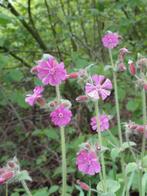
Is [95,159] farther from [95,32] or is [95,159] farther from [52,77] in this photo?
[95,32]

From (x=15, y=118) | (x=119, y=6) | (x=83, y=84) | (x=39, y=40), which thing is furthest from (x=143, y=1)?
(x=83, y=84)

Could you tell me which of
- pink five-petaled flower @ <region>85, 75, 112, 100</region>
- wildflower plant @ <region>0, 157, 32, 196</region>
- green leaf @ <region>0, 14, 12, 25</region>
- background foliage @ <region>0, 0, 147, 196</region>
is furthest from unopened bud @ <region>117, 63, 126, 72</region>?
background foliage @ <region>0, 0, 147, 196</region>

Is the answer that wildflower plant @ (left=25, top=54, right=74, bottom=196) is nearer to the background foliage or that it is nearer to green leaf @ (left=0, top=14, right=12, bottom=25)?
green leaf @ (left=0, top=14, right=12, bottom=25)

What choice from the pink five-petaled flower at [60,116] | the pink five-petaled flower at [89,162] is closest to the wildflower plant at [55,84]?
the pink five-petaled flower at [60,116]

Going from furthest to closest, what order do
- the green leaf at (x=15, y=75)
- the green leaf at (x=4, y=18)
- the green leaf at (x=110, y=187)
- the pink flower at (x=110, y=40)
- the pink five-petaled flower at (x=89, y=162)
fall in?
the green leaf at (x=15, y=75), the green leaf at (x=4, y=18), the pink flower at (x=110, y=40), the green leaf at (x=110, y=187), the pink five-petaled flower at (x=89, y=162)

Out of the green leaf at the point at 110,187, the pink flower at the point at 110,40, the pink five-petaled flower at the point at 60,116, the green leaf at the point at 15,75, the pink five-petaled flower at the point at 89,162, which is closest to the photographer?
the pink five-petaled flower at the point at 60,116

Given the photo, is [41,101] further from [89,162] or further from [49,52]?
[49,52]

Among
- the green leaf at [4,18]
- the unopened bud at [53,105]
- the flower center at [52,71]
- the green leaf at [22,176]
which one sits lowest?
the green leaf at [22,176]

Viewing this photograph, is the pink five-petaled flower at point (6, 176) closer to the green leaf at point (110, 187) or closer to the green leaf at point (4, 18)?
the green leaf at point (110, 187)
